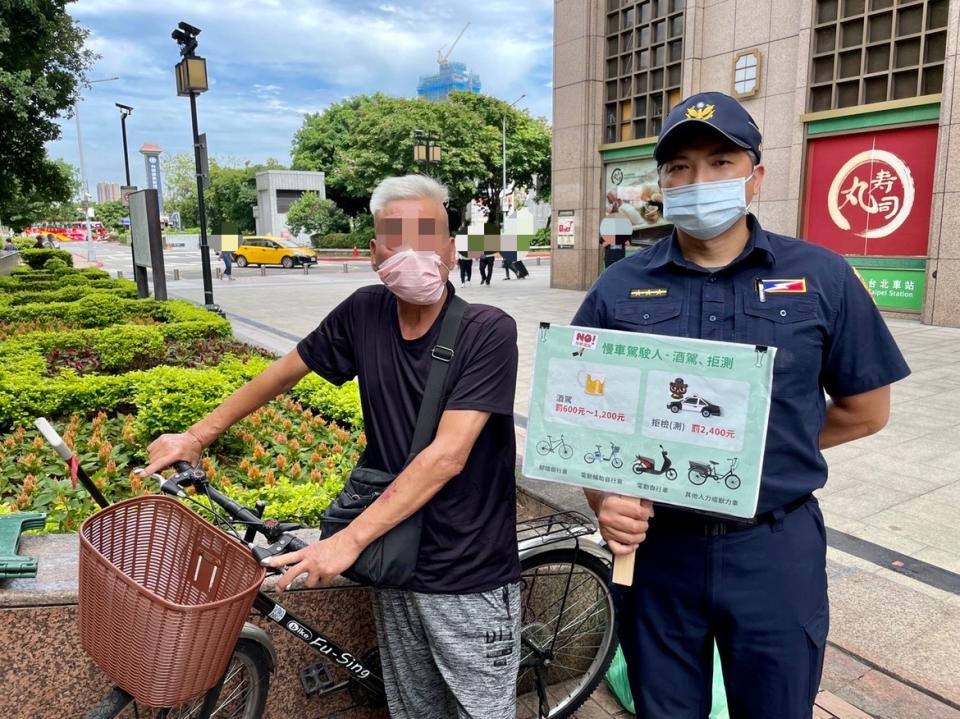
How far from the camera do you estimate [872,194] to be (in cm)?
1291

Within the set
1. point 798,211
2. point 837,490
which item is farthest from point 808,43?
point 837,490

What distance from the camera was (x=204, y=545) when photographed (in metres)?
1.91

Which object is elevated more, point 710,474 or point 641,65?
point 641,65

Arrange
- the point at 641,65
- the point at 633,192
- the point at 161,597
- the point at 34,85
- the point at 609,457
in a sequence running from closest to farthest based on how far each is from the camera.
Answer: the point at 161,597
the point at 609,457
the point at 34,85
the point at 641,65
the point at 633,192

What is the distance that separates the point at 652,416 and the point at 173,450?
143cm

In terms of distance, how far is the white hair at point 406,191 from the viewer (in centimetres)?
196

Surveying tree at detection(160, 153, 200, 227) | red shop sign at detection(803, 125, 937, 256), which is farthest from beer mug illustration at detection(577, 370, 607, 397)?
tree at detection(160, 153, 200, 227)

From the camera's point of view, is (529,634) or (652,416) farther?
(529,634)

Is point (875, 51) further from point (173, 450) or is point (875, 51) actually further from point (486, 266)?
point (173, 450)

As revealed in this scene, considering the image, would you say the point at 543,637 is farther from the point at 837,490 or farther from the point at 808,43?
the point at 808,43

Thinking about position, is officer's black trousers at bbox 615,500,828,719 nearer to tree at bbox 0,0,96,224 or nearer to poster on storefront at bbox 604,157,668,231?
tree at bbox 0,0,96,224

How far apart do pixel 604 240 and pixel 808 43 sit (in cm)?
624

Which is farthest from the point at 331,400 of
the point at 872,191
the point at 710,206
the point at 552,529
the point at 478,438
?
the point at 872,191

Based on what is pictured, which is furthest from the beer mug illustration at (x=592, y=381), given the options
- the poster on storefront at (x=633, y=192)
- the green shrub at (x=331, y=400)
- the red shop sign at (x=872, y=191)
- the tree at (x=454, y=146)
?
the tree at (x=454, y=146)
